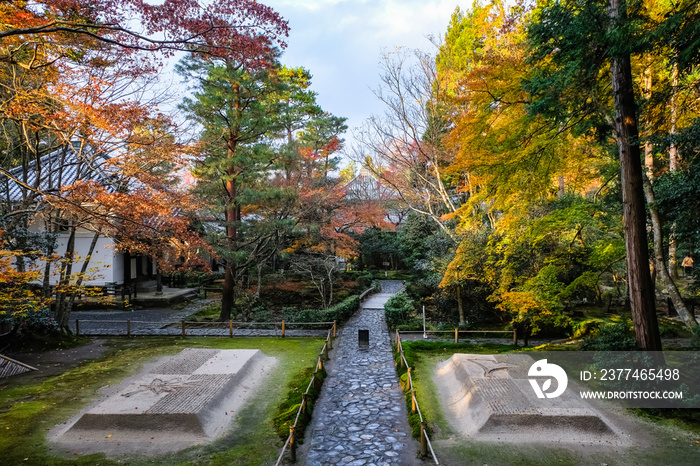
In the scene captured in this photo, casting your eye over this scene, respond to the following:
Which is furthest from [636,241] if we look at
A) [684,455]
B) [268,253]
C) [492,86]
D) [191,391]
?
[268,253]

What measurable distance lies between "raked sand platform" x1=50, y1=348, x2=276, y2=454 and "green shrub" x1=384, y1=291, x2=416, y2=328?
27.2 feet

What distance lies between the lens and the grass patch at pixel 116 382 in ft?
21.9

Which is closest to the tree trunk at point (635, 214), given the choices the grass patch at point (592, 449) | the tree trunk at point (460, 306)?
the grass patch at point (592, 449)

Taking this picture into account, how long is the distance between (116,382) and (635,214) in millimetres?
13419

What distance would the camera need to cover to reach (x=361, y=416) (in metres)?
8.49

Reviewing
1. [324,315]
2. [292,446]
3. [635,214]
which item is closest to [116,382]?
[292,446]

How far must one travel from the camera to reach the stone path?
6863mm

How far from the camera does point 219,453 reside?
6.86 metres

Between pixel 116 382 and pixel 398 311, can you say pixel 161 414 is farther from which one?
pixel 398 311

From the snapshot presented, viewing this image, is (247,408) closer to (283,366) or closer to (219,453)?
(219,453)

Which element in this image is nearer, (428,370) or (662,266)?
(662,266)

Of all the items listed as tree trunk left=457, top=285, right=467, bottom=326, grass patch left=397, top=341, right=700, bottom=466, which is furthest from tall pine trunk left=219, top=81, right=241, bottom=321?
grass patch left=397, top=341, right=700, bottom=466

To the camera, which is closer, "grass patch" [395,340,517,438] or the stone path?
the stone path

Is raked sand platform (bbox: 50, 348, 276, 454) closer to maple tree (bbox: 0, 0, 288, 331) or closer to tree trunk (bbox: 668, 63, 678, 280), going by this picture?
maple tree (bbox: 0, 0, 288, 331)
